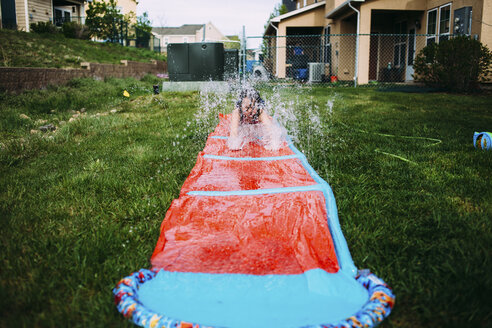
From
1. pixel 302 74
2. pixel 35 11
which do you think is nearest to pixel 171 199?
pixel 302 74

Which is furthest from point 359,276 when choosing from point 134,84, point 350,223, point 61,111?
point 134,84

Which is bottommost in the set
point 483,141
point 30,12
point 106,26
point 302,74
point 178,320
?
point 178,320

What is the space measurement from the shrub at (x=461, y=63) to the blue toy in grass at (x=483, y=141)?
5.92 meters

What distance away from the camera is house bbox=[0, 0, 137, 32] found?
54.5 ft

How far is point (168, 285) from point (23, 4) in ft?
65.1

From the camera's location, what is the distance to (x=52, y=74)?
8562 millimetres

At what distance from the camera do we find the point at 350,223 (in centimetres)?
242

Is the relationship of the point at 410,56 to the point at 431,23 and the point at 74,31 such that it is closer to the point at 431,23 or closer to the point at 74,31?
the point at 431,23

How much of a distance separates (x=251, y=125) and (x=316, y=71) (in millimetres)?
11549

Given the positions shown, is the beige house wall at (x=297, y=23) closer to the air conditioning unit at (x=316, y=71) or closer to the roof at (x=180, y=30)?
the air conditioning unit at (x=316, y=71)

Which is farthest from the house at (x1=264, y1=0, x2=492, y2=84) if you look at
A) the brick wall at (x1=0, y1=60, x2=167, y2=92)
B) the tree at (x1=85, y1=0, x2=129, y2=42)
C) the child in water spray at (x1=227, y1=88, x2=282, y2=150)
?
the tree at (x1=85, y1=0, x2=129, y2=42)

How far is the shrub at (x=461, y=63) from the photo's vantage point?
9023 mm

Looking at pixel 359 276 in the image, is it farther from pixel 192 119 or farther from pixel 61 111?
pixel 61 111

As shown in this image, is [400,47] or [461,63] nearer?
[461,63]
